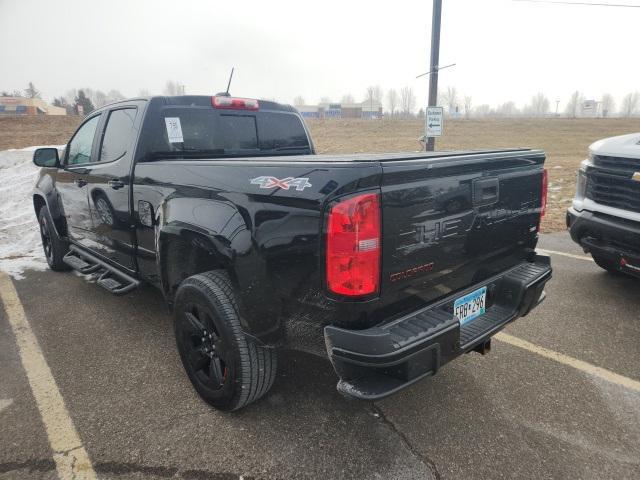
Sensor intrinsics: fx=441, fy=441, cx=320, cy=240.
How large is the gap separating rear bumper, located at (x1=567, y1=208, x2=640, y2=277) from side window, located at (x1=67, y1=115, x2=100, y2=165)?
454 centimetres

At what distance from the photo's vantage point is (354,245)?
5.99 ft

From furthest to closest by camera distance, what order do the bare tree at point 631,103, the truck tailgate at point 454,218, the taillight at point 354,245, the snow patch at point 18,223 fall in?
Answer: the bare tree at point 631,103
the snow patch at point 18,223
the truck tailgate at point 454,218
the taillight at point 354,245

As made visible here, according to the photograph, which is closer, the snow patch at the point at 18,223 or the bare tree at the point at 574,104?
the snow patch at the point at 18,223

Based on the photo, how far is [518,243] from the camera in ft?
8.98

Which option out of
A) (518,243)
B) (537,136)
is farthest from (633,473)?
(537,136)

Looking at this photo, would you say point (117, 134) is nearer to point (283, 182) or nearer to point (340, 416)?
point (283, 182)

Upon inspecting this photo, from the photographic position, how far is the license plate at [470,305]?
7.66ft

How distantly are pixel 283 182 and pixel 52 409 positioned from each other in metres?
2.02

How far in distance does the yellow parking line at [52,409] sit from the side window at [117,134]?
1.58 m

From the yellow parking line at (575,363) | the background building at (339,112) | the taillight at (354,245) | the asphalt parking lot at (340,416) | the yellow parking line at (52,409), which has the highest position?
the background building at (339,112)

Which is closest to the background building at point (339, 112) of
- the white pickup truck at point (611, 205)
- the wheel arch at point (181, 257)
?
the white pickup truck at point (611, 205)

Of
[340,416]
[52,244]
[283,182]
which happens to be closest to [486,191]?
[283,182]

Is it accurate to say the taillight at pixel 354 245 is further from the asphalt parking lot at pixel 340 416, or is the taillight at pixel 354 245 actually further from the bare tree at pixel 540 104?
the bare tree at pixel 540 104

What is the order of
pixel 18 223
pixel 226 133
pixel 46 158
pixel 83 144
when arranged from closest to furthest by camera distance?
pixel 226 133
pixel 83 144
pixel 46 158
pixel 18 223
